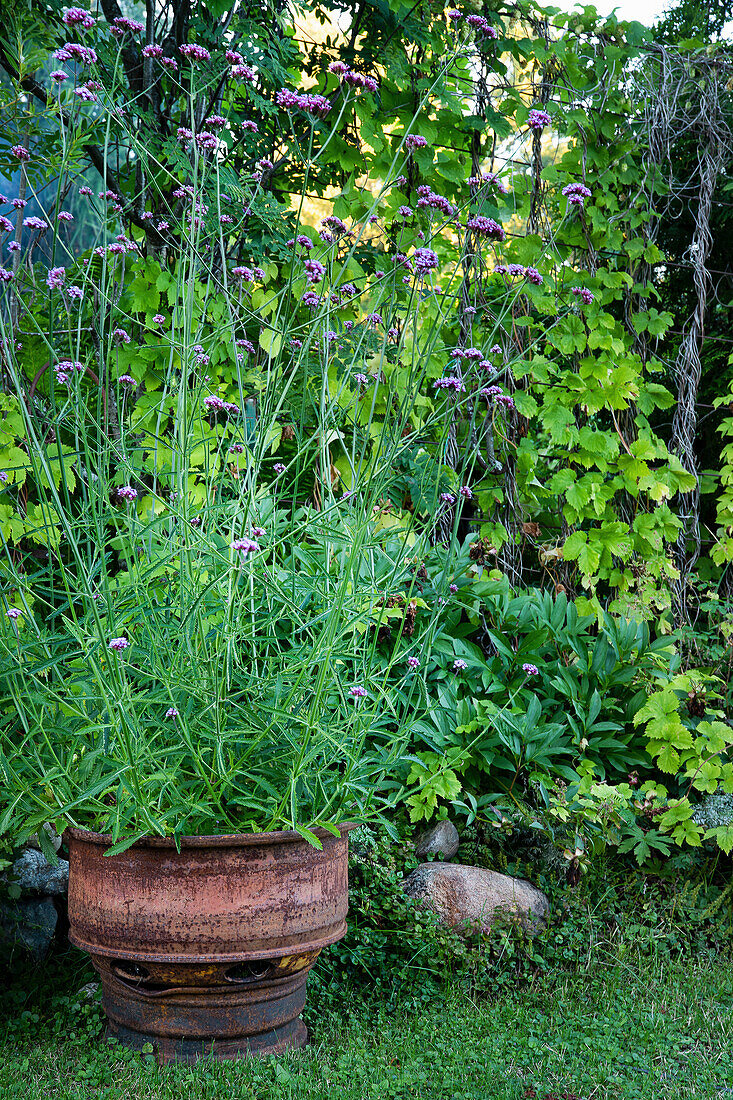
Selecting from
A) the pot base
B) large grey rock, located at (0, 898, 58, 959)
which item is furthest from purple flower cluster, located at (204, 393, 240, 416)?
large grey rock, located at (0, 898, 58, 959)

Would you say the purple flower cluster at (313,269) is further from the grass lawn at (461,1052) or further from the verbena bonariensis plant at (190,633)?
the grass lawn at (461,1052)

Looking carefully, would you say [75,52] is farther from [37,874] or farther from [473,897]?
[473,897]

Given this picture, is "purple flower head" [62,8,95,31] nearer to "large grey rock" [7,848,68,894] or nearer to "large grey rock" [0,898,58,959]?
"large grey rock" [7,848,68,894]

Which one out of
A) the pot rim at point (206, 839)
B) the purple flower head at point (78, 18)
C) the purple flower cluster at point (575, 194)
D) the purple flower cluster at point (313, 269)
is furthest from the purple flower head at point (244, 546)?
the purple flower cluster at point (575, 194)

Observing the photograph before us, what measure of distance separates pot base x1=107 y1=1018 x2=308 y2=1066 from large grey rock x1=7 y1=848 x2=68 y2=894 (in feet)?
2.05

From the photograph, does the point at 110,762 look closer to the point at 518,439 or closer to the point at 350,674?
the point at 350,674

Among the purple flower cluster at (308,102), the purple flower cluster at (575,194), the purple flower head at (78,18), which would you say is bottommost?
the purple flower cluster at (575,194)

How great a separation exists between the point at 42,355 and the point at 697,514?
256cm

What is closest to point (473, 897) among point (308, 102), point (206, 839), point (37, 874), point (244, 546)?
point (206, 839)

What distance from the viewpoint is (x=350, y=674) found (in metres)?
2.50

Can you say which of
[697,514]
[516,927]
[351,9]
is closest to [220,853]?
[516,927]

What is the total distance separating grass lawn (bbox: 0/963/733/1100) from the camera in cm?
169

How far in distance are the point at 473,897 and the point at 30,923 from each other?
3.92ft

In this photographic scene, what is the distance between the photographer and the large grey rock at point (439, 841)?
269cm
